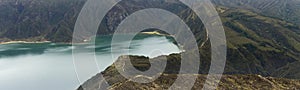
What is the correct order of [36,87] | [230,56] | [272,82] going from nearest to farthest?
1. [272,82]
2. [36,87]
3. [230,56]

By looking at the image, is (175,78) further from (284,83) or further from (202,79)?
(284,83)

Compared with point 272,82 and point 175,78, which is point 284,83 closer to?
point 272,82

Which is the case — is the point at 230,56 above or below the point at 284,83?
below

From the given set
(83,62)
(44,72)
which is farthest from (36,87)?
(83,62)

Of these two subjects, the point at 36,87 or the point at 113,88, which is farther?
the point at 36,87

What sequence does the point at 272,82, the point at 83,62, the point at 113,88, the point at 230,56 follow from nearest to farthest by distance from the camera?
the point at 113,88 < the point at 272,82 < the point at 83,62 < the point at 230,56

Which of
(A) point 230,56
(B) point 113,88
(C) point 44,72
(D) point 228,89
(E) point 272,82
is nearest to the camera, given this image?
(B) point 113,88

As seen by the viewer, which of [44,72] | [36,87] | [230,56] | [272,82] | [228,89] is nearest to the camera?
[228,89]

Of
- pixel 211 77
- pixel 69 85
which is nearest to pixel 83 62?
pixel 69 85

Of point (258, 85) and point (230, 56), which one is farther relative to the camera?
point (230, 56)
